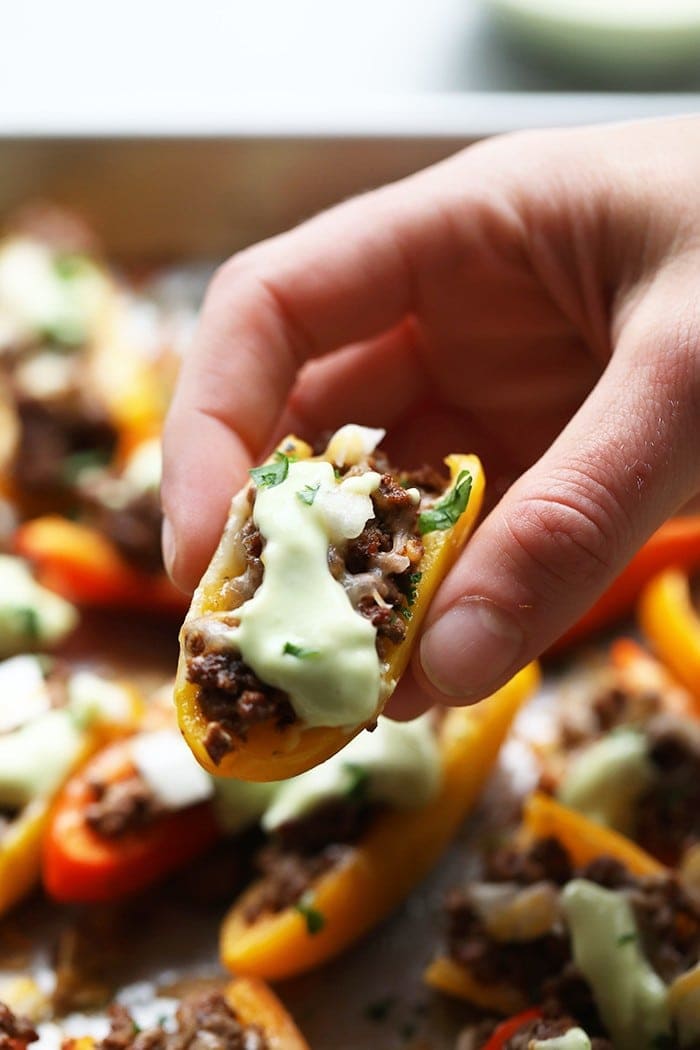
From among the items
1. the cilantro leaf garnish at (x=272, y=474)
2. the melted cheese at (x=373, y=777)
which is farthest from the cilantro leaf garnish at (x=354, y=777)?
the cilantro leaf garnish at (x=272, y=474)

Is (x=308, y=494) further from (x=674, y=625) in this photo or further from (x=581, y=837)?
(x=674, y=625)

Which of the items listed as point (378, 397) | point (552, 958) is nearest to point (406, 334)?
point (378, 397)

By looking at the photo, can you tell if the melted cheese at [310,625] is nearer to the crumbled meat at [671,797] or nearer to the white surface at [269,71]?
the crumbled meat at [671,797]

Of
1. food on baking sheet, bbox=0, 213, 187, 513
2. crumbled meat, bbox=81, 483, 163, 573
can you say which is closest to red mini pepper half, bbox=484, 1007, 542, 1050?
crumbled meat, bbox=81, 483, 163, 573

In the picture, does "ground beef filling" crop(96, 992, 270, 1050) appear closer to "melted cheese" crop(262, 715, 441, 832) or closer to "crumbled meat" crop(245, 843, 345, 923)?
"crumbled meat" crop(245, 843, 345, 923)

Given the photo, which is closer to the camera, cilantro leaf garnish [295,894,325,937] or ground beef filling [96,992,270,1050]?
ground beef filling [96,992,270,1050]

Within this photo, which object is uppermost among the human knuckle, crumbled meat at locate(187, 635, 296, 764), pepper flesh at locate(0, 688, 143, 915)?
the human knuckle

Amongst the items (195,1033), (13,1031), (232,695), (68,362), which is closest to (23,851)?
(13,1031)

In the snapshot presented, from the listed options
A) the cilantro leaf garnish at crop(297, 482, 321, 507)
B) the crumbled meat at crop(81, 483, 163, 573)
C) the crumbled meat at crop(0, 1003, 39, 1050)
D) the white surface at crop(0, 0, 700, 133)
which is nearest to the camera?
the cilantro leaf garnish at crop(297, 482, 321, 507)
